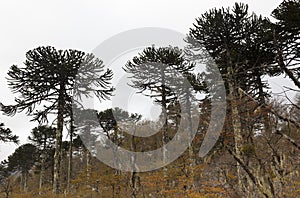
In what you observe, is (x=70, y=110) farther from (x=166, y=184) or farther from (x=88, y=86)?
(x=166, y=184)

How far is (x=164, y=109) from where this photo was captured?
15539mm

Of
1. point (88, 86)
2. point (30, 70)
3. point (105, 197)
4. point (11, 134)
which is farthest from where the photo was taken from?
point (11, 134)

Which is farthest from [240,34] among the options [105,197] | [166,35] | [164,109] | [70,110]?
[105,197]

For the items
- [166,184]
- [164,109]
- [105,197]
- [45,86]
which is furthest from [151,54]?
[105,197]

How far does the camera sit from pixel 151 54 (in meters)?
14.9

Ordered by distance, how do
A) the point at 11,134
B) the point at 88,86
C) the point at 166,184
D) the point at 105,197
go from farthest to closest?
the point at 11,134, the point at 105,197, the point at 88,86, the point at 166,184

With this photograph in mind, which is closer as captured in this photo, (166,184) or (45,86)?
(166,184)

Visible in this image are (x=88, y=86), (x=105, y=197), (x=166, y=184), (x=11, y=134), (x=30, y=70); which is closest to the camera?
(x=166, y=184)

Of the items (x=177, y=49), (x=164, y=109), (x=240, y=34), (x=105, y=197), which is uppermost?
(x=177, y=49)

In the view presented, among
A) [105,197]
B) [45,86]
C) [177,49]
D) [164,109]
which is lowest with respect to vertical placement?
[105,197]

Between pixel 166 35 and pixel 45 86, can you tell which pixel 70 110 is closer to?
pixel 45 86

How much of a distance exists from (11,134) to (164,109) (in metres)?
11.7

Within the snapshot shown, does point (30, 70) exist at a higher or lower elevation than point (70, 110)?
higher

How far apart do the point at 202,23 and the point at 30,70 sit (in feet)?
28.1
